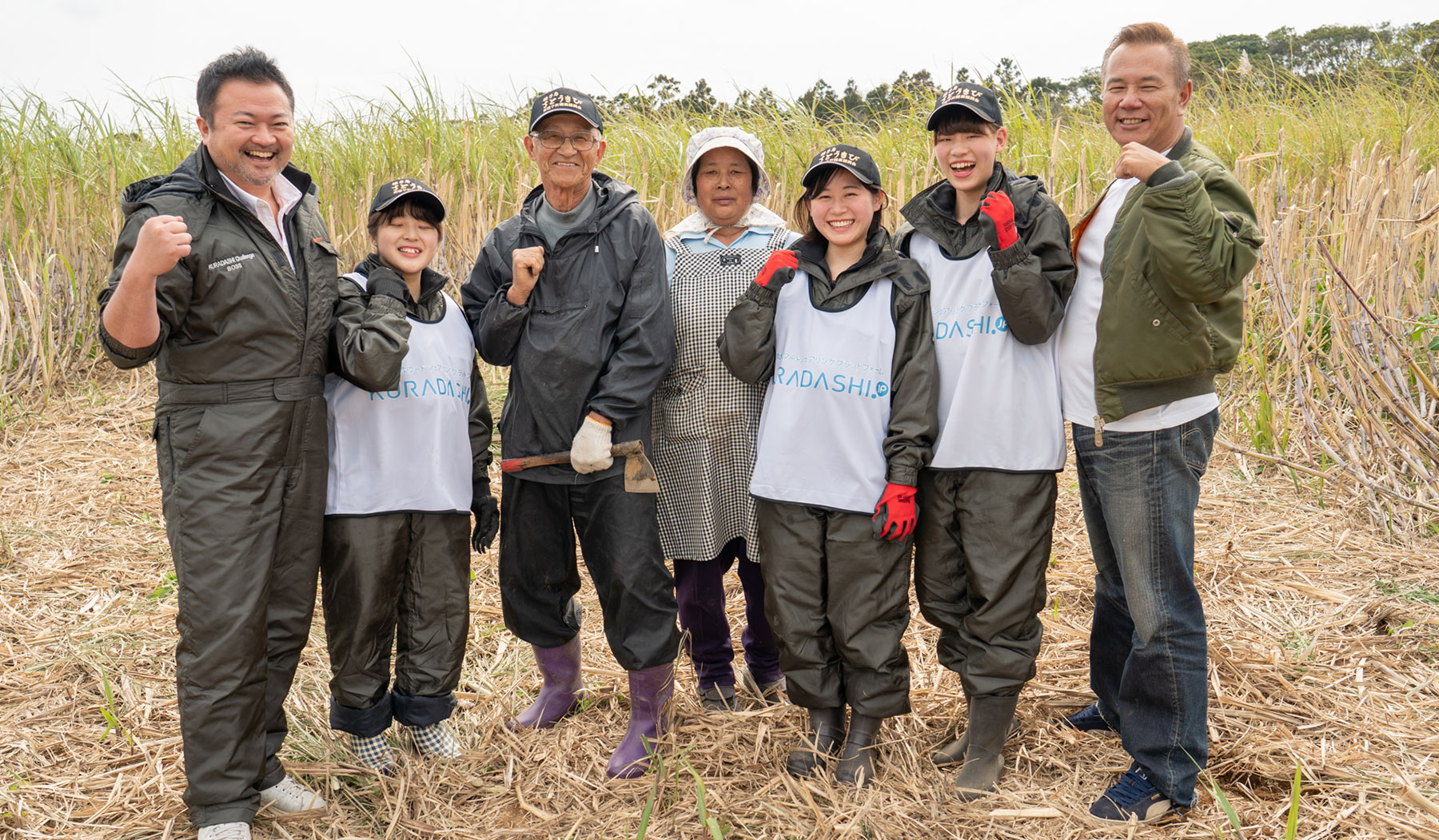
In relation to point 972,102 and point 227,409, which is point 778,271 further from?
point 227,409

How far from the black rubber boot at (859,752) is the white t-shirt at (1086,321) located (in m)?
1.07

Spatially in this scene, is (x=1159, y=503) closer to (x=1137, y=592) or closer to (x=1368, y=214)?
(x=1137, y=592)

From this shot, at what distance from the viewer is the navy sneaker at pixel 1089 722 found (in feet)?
9.75

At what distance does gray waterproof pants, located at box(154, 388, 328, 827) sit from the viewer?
2367 millimetres

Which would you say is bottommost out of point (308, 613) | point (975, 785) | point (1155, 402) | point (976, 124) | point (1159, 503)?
point (975, 785)

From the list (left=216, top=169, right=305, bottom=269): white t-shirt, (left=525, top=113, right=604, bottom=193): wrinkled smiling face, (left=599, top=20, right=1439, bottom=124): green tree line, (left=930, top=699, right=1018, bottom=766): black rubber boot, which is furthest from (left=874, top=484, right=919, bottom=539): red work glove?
(left=599, top=20, right=1439, bottom=124): green tree line

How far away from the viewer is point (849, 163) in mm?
2629

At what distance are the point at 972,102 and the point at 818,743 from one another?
1913 mm

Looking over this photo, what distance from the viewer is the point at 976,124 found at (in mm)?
2527

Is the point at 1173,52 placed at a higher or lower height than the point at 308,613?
higher

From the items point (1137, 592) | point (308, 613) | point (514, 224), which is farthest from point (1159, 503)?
point (308, 613)

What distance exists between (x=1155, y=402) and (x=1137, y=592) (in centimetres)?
52

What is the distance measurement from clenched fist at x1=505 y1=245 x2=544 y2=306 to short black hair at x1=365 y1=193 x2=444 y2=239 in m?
0.32

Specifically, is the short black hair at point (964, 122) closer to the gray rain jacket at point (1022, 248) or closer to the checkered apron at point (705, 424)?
the gray rain jacket at point (1022, 248)
